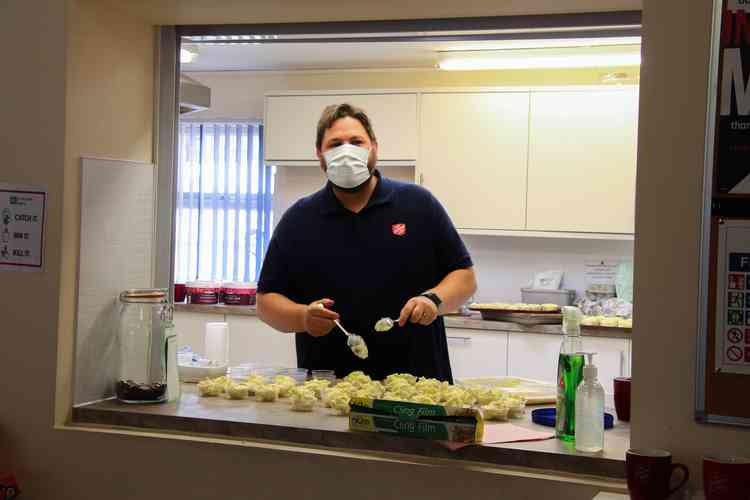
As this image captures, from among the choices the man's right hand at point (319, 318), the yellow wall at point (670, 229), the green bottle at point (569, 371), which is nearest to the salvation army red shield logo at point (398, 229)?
the man's right hand at point (319, 318)

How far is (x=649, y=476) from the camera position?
1431mm

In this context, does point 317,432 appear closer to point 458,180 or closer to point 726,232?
point 726,232

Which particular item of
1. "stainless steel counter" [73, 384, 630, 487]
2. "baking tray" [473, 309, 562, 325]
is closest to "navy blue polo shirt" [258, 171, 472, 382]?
"stainless steel counter" [73, 384, 630, 487]

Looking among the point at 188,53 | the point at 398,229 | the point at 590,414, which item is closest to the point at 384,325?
the point at 398,229

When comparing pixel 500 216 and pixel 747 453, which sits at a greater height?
pixel 500 216

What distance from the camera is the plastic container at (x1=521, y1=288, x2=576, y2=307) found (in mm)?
4984

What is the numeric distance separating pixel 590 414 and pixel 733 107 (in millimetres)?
608

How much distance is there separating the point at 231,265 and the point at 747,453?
4.70 meters

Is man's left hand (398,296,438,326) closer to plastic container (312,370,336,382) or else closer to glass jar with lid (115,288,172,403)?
plastic container (312,370,336,382)

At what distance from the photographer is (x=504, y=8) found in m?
2.08

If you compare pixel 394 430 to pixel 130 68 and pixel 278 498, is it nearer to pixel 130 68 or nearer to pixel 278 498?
pixel 278 498

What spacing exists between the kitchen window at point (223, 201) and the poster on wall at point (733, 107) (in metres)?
4.48

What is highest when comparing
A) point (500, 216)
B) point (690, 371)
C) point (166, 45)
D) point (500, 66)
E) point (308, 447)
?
point (500, 66)

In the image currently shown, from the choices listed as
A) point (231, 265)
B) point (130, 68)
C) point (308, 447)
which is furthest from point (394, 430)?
point (231, 265)
